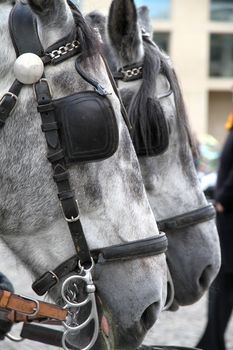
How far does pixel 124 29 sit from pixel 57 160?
1.29 metres

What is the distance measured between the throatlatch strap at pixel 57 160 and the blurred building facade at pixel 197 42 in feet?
76.1

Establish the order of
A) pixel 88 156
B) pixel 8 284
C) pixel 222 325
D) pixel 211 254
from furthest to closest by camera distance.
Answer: pixel 222 325 < pixel 211 254 < pixel 8 284 < pixel 88 156

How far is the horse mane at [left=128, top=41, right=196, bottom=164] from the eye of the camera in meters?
3.00

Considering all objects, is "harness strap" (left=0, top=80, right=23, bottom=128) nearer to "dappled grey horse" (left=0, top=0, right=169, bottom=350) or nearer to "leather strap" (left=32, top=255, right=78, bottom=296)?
"dappled grey horse" (left=0, top=0, right=169, bottom=350)

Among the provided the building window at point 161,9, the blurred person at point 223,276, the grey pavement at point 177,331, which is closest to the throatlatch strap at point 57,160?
the grey pavement at point 177,331

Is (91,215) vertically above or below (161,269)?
above

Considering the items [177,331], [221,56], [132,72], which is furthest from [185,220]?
[221,56]

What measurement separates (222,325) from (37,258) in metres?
2.72

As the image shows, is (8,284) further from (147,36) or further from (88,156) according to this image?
(147,36)

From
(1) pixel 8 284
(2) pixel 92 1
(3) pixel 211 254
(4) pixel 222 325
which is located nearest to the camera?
(1) pixel 8 284

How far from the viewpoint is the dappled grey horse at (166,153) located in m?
3.03

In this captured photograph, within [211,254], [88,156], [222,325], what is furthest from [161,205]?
[222,325]

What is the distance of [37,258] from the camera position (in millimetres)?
2057

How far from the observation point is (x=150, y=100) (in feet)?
9.94
